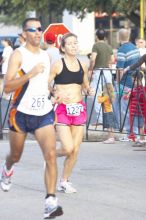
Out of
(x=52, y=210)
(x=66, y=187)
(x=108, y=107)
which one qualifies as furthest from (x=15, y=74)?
(x=108, y=107)

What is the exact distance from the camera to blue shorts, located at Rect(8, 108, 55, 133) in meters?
8.53

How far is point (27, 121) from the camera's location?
8.58m

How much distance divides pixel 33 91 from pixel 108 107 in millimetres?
7078

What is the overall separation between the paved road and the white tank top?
1021 millimetres

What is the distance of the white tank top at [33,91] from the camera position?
334 inches

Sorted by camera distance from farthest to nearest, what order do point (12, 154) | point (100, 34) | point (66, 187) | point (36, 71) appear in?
point (100, 34) → point (66, 187) → point (12, 154) → point (36, 71)

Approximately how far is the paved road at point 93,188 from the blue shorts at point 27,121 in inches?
32.6

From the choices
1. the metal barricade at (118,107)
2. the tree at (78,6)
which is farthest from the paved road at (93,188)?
the tree at (78,6)

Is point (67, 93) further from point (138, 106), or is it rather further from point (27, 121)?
point (138, 106)

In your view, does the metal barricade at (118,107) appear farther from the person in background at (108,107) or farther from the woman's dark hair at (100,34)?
the woman's dark hair at (100,34)

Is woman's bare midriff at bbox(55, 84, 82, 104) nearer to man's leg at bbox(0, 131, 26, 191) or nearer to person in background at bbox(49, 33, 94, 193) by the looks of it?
person in background at bbox(49, 33, 94, 193)

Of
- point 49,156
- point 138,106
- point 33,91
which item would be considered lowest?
point 138,106

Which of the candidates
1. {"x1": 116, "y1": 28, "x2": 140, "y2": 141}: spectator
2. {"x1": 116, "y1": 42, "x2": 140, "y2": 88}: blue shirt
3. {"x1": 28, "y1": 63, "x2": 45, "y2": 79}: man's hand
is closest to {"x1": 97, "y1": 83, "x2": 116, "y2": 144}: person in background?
{"x1": 116, "y1": 28, "x2": 140, "y2": 141}: spectator

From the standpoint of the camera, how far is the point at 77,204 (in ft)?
30.2
